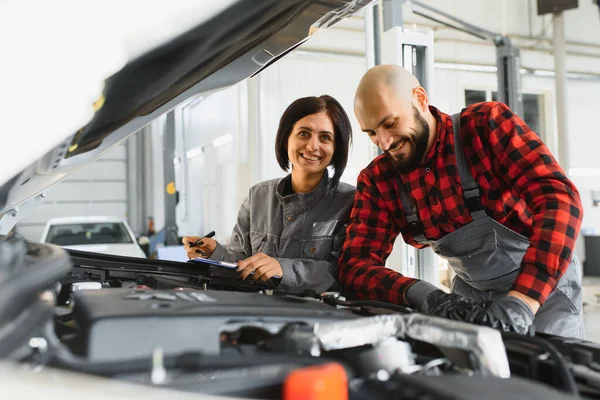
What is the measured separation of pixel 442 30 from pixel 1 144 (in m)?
6.70

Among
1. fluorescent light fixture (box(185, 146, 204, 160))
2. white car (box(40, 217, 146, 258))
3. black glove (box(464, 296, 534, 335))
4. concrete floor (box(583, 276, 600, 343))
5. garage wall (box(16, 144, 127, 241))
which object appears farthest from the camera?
garage wall (box(16, 144, 127, 241))

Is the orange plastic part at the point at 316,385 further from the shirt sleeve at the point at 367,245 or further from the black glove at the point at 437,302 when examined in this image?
the shirt sleeve at the point at 367,245

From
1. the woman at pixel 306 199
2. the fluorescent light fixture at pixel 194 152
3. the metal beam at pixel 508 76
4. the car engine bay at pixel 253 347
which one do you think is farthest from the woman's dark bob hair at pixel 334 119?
the fluorescent light fixture at pixel 194 152

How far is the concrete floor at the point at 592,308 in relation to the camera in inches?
171

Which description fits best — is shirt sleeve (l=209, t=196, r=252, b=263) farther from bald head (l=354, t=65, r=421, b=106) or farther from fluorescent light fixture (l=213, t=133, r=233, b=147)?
fluorescent light fixture (l=213, t=133, r=233, b=147)

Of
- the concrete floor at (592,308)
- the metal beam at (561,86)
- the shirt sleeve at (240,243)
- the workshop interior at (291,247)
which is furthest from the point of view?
the metal beam at (561,86)

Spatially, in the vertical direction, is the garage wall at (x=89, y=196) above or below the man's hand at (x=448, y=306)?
above

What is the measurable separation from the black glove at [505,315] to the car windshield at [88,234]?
520 centimetres

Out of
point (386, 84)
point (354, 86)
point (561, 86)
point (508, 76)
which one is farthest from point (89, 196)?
point (386, 84)

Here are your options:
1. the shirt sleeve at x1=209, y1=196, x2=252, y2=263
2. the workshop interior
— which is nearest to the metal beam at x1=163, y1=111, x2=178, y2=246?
the workshop interior

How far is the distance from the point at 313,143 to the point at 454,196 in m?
0.49

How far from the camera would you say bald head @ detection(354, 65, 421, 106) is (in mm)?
1369

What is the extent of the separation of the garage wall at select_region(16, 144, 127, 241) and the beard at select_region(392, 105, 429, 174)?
28.2ft

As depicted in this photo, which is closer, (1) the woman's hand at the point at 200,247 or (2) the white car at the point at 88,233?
(1) the woman's hand at the point at 200,247
